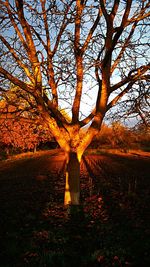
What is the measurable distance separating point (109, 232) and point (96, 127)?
289 centimetres

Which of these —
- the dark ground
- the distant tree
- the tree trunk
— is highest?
the distant tree

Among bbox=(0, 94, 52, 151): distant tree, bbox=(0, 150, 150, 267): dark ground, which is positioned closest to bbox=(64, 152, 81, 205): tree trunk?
bbox=(0, 150, 150, 267): dark ground

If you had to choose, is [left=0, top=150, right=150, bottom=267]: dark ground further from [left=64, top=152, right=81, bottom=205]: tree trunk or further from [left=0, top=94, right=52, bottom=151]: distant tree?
[left=0, top=94, right=52, bottom=151]: distant tree

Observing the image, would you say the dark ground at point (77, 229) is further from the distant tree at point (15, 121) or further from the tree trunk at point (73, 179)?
the distant tree at point (15, 121)

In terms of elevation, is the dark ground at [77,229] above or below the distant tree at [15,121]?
below

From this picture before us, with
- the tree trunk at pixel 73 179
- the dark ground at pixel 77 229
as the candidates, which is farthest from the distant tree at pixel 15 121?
the dark ground at pixel 77 229

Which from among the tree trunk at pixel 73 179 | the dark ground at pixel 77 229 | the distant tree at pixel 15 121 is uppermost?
the distant tree at pixel 15 121

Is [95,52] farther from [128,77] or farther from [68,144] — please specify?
[68,144]

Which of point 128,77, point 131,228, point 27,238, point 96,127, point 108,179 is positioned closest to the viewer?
point 27,238

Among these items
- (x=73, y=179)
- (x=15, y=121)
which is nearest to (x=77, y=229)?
(x=73, y=179)

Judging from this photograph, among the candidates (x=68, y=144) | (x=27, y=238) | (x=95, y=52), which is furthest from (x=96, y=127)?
(x=27, y=238)

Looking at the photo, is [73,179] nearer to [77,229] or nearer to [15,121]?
[77,229]

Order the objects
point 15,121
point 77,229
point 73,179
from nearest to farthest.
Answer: point 77,229, point 73,179, point 15,121

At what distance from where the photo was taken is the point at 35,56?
780cm
